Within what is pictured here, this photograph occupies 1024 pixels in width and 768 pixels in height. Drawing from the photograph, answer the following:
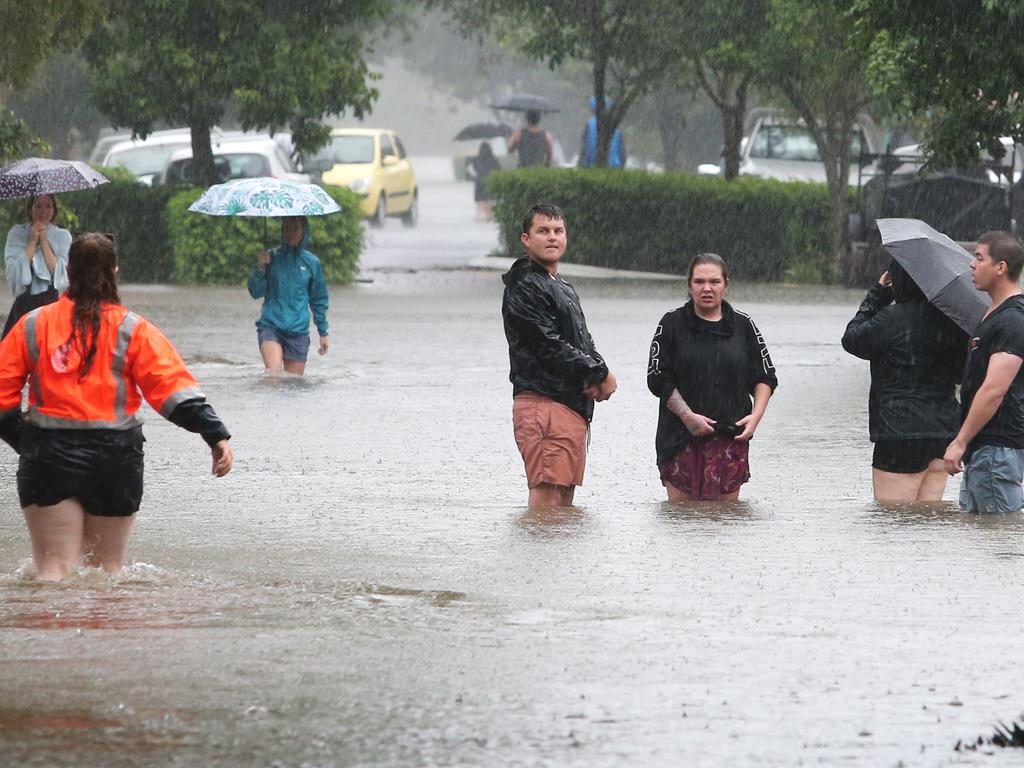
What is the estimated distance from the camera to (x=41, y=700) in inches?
232

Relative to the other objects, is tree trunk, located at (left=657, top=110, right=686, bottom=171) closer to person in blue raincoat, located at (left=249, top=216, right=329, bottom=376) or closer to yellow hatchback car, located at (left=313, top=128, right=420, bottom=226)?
yellow hatchback car, located at (left=313, top=128, right=420, bottom=226)

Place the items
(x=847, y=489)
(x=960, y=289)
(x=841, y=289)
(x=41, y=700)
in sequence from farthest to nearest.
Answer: (x=841, y=289) → (x=847, y=489) → (x=960, y=289) → (x=41, y=700)

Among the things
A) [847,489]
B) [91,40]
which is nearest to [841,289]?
[91,40]

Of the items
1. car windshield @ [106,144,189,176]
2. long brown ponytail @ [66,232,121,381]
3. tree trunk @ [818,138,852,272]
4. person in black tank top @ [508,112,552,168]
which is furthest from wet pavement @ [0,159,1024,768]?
person in black tank top @ [508,112,552,168]

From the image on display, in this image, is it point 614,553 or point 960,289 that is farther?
point 960,289

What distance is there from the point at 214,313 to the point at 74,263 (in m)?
14.1

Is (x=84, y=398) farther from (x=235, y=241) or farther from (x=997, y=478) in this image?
(x=235, y=241)

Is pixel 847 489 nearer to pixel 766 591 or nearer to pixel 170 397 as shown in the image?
pixel 766 591

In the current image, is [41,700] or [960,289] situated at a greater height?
[960,289]

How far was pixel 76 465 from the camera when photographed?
7.18 metres

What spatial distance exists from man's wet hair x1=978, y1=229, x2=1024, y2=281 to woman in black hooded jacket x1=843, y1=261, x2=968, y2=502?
1.62 ft

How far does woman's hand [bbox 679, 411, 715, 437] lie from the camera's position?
910 centimetres

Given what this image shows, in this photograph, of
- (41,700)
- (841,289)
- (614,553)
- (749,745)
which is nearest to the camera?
(749,745)

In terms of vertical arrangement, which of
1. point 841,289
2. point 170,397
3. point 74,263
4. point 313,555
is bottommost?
point 841,289
